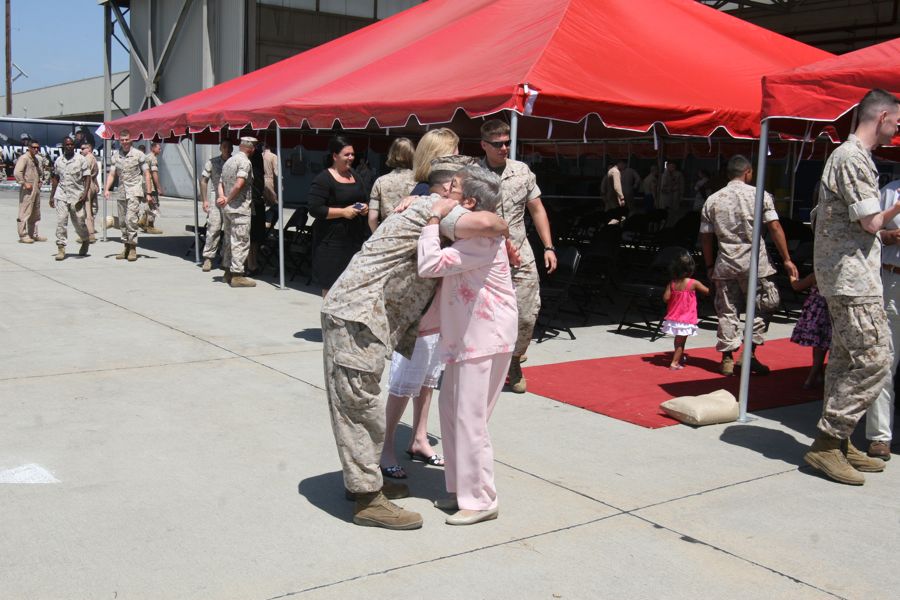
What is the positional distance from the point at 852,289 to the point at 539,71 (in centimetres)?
436

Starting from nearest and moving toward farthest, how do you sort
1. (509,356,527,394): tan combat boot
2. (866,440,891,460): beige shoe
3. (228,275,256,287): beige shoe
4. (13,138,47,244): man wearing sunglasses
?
(866,440,891,460): beige shoe → (509,356,527,394): tan combat boot → (228,275,256,287): beige shoe → (13,138,47,244): man wearing sunglasses

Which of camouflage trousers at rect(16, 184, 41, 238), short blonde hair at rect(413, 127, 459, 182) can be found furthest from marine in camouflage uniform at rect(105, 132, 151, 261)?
short blonde hair at rect(413, 127, 459, 182)

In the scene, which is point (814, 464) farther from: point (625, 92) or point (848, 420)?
point (625, 92)

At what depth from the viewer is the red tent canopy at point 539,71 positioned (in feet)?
28.0

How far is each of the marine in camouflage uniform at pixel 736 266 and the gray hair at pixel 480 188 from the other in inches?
155

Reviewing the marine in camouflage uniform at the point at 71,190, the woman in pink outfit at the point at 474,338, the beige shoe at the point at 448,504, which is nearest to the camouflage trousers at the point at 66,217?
the marine in camouflage uniform at the point at 71,190

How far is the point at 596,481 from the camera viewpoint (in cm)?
467

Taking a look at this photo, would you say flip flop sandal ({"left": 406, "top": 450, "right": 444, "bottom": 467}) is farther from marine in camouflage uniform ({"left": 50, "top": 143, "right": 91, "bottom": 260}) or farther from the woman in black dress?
marine in camouflage uniform ({"left": 50, "top": 143, "right": 91, "bottom": 260})

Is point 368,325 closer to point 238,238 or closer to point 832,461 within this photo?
point 832,461

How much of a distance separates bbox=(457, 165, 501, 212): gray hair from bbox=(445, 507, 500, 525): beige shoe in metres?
1.31

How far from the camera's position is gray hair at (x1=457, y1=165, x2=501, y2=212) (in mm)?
3783

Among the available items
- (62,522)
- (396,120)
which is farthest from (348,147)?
(62,522)

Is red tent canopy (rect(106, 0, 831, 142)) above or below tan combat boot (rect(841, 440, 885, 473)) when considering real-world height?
above

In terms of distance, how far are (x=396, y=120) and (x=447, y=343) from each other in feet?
19.3
